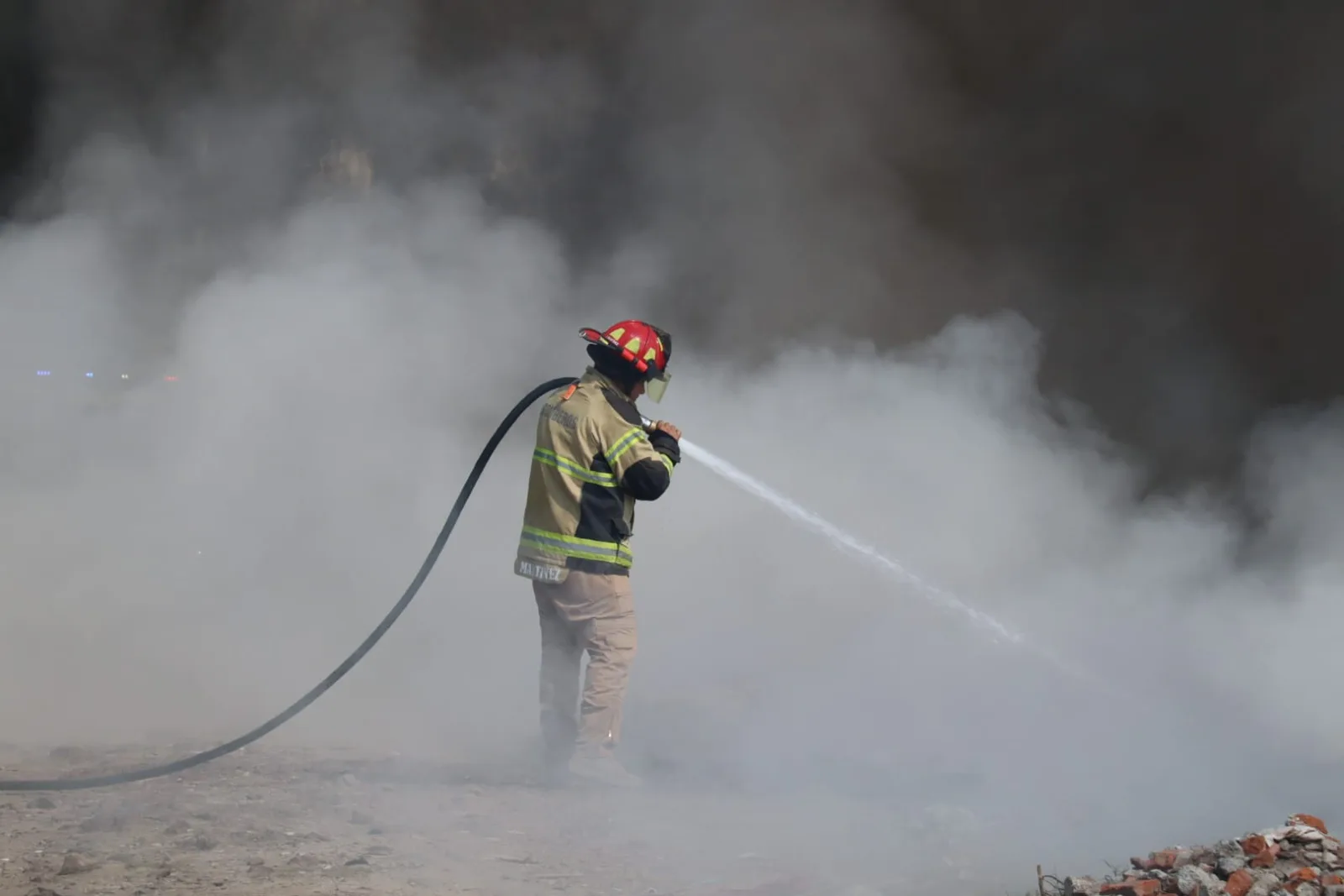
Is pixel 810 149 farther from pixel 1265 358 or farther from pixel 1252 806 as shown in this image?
pixel 1252 806

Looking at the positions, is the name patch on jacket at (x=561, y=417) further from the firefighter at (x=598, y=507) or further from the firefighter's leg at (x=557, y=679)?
the firefighter's leg at (x=557, y=679)

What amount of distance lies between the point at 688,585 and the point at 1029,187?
265cm

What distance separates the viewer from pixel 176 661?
5.09m

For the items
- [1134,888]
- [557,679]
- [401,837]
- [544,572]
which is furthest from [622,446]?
[1134,888]

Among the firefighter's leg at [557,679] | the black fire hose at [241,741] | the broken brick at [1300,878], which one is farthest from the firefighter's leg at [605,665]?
the broken brick at [1300,878]

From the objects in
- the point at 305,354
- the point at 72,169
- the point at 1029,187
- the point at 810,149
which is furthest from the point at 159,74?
the point at 1029,187

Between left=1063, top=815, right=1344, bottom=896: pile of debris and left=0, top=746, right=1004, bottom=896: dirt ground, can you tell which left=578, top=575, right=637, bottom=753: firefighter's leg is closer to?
left=0, top=746, right=1004, bottom=896: dirt ground

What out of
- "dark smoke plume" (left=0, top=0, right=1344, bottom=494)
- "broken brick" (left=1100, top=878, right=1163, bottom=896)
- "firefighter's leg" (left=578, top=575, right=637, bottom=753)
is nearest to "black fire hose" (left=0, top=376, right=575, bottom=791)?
"firefighter's leg" (left=578, top=575, right=637, bottom=753)

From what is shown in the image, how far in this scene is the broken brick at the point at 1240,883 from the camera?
2762mm

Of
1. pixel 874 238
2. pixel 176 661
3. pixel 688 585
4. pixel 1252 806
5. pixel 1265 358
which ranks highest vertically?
pixel 874 238

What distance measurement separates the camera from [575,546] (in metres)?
3.76

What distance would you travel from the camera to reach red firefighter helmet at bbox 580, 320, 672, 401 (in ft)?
12.4

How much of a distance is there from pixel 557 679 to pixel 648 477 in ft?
2.20

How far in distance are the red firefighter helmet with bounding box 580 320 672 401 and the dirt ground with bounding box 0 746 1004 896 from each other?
1.13 metres
